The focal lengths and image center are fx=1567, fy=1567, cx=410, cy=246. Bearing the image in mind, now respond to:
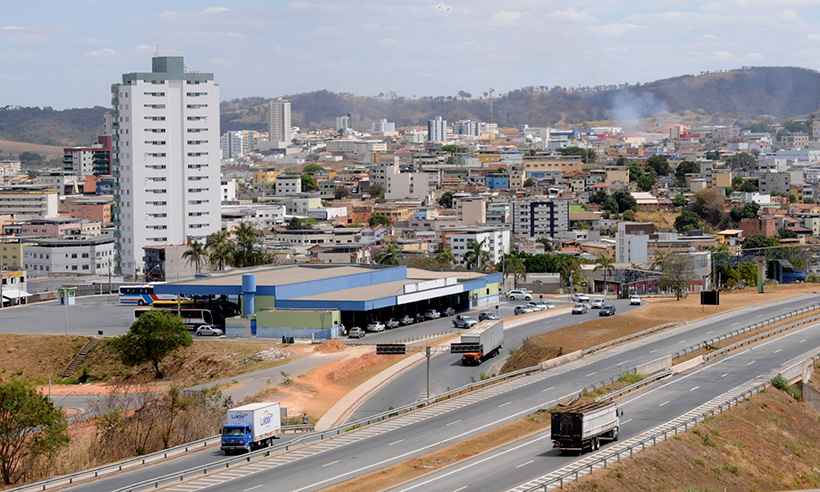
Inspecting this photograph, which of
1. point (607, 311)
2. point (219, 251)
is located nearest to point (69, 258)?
point (219, 251)

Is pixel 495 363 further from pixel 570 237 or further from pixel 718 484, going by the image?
pixel 570 237

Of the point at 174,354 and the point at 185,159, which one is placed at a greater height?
the point at 185,159

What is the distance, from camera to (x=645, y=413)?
4850 centimetres

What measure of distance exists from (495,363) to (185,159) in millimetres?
65339

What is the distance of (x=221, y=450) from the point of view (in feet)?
144

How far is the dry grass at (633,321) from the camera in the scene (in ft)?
225

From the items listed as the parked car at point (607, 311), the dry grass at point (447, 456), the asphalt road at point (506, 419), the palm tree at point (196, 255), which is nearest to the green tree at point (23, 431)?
the asphalt road at point (506, 419)

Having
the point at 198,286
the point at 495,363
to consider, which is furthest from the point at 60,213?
the point at 495,363

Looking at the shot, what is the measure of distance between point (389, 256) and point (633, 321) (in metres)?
48.0

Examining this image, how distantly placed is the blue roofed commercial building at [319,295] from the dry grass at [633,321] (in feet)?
33.1

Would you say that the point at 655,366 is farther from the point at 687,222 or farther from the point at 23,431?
the point at 687,222

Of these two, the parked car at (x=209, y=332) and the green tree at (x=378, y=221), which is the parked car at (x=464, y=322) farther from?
the green tree at (x=378, y=221)

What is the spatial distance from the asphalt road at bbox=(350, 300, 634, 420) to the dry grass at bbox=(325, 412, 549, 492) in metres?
9.07

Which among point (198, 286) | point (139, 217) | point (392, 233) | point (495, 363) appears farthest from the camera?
point (392, 233)
